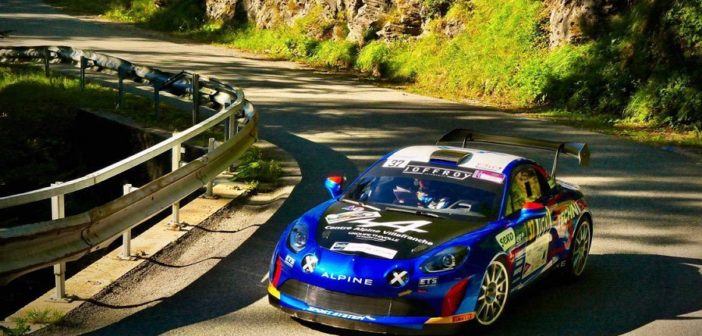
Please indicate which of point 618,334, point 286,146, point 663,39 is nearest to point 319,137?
point 286,146

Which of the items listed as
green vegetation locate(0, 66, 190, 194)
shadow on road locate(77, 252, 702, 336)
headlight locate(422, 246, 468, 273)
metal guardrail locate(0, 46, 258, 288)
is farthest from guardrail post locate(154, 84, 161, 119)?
headlight locate(422, 246, 468, 273)

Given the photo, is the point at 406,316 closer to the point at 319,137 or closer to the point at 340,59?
the point at 319,137

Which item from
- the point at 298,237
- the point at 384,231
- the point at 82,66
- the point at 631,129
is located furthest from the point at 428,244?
the point at 82,66

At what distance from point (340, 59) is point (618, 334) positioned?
2305cm

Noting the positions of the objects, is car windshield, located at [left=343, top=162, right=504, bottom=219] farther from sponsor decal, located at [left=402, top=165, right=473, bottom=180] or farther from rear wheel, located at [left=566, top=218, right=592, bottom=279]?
rear wheel, located at [left=566, top=218, right=592, bottom=279]

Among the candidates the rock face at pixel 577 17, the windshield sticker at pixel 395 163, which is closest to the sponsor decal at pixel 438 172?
the windshield sticker at pixel 395 163

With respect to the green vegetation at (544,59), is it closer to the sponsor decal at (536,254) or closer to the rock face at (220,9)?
the rock face at (220,9)

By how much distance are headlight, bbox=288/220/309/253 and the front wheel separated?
146cm

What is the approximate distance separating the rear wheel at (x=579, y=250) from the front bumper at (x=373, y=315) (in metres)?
2.38

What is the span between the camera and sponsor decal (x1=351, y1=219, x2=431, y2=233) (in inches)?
322

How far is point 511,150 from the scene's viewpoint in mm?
17641

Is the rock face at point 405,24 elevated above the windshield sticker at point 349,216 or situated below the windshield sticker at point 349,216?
below

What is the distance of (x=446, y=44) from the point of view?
28.0 m

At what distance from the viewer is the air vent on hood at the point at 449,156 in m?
9.28
